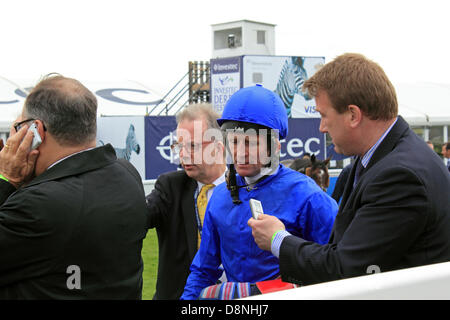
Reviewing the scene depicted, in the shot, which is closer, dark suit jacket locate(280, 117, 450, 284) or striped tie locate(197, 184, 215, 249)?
dark suit jacket locate(280, 117, 450, 284)

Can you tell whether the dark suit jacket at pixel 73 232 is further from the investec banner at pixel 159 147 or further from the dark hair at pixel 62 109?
the investec banner at pixel 159 147

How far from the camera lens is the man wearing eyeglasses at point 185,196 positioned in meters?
2.99

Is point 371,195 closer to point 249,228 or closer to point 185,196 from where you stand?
point 249,228

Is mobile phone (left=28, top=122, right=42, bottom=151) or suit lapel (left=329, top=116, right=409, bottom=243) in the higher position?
mobile phone (left=28, top=122, right=42, bottom=151)

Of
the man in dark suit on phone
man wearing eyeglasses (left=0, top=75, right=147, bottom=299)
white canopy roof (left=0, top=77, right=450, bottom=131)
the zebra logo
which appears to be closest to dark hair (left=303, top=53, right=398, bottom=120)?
the man in dark suit on phone

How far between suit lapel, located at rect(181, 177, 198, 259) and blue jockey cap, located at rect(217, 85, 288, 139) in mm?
790

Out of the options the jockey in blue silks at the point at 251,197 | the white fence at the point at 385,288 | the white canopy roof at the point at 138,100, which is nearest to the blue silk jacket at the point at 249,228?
the jockey in blue silks at the point at 251,197

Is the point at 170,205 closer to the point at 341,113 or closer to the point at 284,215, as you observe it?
the point at 284,215

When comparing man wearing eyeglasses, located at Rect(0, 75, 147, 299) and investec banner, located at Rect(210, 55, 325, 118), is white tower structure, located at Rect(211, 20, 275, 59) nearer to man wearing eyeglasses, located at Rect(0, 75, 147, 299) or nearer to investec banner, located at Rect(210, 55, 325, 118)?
investec banner, located at Rect(210, 55, 325, 118)

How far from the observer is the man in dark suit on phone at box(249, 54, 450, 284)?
1562 mm

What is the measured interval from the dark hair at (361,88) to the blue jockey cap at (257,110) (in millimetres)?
553

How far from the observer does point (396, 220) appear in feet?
5.09

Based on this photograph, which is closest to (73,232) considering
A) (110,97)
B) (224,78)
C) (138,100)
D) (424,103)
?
(224,78)

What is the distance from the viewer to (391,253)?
1570mm
